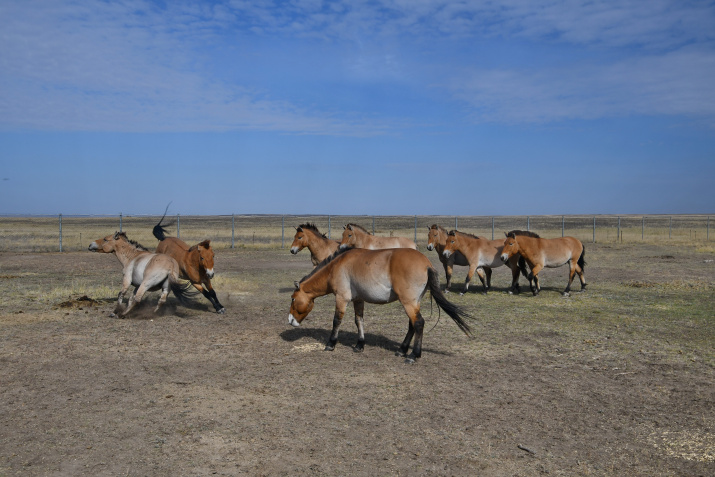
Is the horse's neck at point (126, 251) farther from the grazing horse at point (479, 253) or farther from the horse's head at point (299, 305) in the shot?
the grazing horse at point (479, 253)

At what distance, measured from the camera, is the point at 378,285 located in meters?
8.17

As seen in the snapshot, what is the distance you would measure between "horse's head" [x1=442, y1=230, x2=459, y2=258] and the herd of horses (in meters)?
0.03

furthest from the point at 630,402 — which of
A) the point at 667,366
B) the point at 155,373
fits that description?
the point at 155,373

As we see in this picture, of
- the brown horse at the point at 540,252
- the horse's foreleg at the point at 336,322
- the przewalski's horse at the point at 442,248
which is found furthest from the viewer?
the przewalski's horse at the point at 442,248

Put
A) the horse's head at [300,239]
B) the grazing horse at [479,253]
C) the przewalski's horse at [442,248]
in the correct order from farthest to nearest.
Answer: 1. the przewalski's horse at [442,248]
2. the grazing horse at [479,253]
3. the horse's head at [300,239]

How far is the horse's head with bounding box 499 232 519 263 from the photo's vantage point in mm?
13938

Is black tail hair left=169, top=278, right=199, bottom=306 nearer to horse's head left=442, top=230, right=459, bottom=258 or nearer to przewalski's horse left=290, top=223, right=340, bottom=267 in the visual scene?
przewalski's horse left=290, top=223, right=340, bottom=267

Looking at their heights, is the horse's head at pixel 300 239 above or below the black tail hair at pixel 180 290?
above

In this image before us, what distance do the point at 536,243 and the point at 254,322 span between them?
26.3 ft

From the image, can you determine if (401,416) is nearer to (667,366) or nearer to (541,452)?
(541,452)

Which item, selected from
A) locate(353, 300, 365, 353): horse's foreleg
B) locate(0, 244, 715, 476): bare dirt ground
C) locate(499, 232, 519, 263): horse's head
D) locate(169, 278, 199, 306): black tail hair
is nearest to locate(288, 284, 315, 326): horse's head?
locate(0, 244, 715, 476): bare dirt ground

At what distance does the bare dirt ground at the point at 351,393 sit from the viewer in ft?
15.8

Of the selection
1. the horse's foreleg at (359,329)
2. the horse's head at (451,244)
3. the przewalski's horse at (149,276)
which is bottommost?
the horse's foreleg at (359,329)

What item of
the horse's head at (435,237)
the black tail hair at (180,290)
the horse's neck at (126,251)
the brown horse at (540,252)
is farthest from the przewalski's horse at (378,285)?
the horse's head at (435,237)
